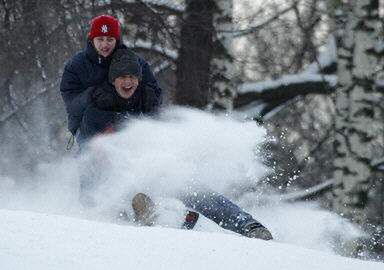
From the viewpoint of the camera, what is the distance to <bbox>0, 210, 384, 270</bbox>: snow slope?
384cm

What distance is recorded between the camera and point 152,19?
33.4 feet

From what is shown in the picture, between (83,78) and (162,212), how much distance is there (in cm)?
120

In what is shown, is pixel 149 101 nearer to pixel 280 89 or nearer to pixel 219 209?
pixel 219 209

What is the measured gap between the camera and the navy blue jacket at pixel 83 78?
6508mm

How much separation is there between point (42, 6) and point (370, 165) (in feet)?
13.2

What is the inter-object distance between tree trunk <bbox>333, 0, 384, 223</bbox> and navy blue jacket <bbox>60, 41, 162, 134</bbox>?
3.60 metres

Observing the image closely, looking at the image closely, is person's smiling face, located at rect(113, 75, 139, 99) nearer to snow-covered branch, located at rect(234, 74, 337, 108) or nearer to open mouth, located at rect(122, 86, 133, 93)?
open mouth, located at rect(122, 86, 133, 93)

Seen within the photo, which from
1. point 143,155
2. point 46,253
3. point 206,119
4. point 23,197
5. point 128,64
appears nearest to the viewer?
point 46,253

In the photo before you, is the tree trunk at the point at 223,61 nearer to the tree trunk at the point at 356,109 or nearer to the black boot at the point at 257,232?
the tree trunk at the point at 356,109

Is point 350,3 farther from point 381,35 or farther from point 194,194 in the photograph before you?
point 194,194

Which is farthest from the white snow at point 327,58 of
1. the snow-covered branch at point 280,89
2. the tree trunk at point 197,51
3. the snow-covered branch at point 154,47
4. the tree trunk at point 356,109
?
the snow-covered branch at point 154,47

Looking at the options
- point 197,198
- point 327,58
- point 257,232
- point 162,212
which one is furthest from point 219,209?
point 327,58

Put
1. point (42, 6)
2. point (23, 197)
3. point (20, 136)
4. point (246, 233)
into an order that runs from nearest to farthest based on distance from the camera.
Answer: point (246, 233)
point (23, 197)
point (42, 6)
point (20, 136)

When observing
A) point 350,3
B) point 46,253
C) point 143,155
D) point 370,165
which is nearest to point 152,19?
point 350,3
